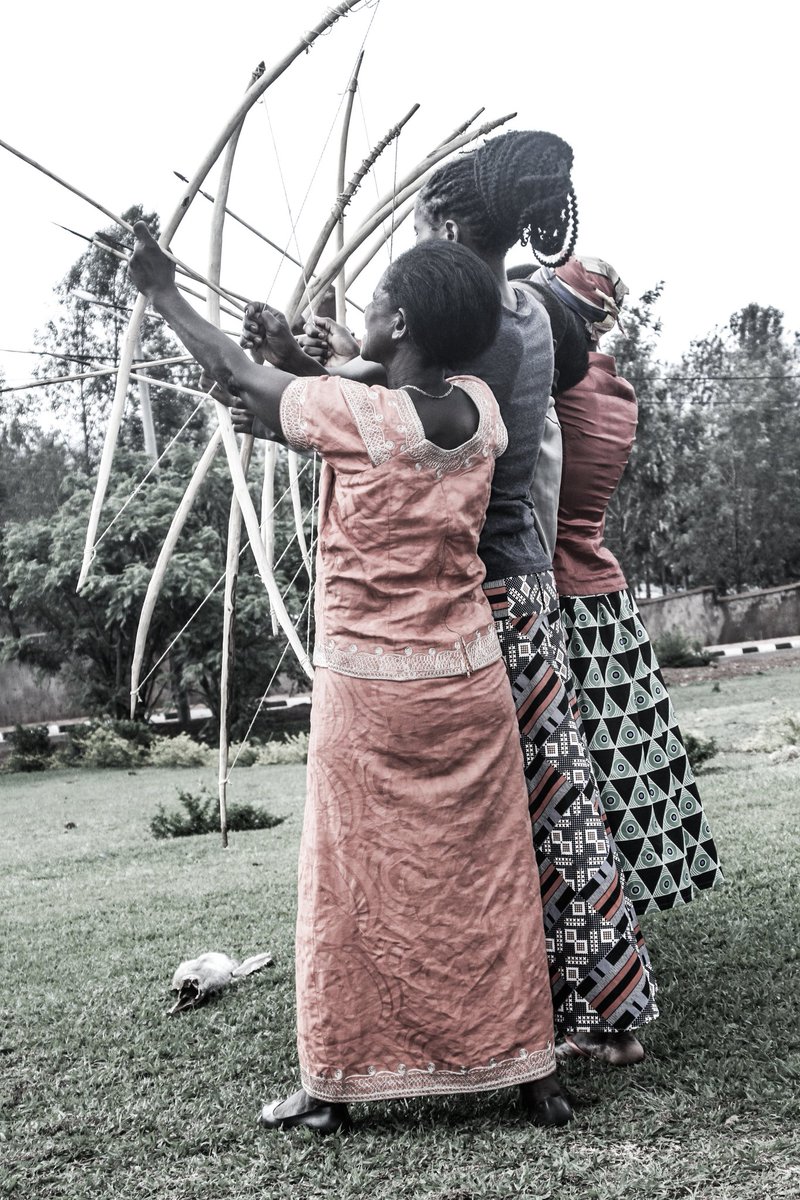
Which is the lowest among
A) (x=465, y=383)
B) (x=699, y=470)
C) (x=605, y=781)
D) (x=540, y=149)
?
(x=605, y=781)

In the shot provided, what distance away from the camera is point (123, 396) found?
232 centimetres

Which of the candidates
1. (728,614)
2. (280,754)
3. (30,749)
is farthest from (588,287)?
(728,614)

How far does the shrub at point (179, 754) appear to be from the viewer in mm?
13328

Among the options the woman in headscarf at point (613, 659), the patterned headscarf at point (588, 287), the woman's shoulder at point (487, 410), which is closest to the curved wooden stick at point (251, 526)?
Answer: the woman's shoulder at point (487, 410)

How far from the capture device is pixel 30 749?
588 inches

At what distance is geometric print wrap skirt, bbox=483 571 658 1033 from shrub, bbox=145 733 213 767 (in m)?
11.3

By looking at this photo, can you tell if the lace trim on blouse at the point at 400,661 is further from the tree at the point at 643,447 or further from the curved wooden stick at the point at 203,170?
the tree at the point at 643,447

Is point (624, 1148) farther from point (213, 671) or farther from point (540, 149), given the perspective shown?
point (213, 671)

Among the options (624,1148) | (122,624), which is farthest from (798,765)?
(122,624)

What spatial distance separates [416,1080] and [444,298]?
1462 millimetres

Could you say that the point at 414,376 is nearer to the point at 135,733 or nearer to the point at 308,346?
the point at 308,346

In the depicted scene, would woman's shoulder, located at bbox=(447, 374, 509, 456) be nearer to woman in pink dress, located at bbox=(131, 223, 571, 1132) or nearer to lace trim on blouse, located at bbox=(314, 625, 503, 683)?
woman in pink dress, located at bbox=(131, 223, 571, 1132)

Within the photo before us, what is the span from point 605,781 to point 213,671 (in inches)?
522

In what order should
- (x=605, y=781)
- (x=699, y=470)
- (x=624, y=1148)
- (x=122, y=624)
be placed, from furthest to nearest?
(x=699, y=470), (x=122, y=624), (x=605, y=781), (x=624, y=1148)
